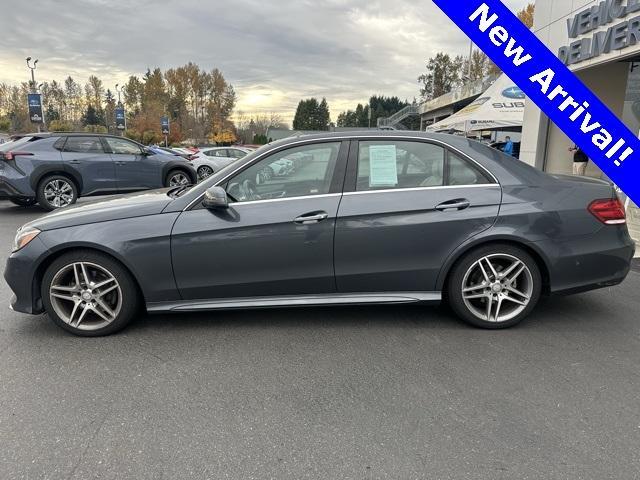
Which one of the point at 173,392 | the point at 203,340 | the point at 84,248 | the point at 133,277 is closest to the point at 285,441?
the point at 173,392

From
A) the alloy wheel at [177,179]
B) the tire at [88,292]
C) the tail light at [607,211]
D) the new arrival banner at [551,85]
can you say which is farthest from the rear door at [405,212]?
the alloy wheel at [177,179]

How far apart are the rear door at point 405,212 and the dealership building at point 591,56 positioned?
5165 mm

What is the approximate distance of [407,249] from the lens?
3.77 metres

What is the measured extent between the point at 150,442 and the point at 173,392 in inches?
19.8

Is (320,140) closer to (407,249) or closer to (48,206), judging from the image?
(407,249)

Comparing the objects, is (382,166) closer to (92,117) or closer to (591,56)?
(591,56)

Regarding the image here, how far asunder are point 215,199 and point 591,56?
11657mm

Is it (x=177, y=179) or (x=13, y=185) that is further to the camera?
(x=177, y=179)

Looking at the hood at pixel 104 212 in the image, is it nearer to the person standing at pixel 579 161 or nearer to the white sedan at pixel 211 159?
the person standing at pixel 579 161

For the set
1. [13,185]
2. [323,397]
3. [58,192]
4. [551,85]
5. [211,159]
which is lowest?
[323,397]

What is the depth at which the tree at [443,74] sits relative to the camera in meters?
90.4

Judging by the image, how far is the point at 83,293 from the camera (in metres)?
3.75

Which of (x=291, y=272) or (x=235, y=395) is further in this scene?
(x=291, y=272)

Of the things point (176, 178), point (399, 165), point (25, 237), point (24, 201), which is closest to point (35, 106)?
point (24, 201)
